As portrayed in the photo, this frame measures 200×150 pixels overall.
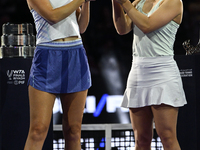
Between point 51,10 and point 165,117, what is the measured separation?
41.3 inches

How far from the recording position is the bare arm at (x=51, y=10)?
6.48ft

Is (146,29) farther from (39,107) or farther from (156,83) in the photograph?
(39,107)

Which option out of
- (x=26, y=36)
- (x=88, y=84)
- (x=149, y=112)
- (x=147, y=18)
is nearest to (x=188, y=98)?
(x=149, y=112)

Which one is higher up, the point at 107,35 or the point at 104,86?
the point at 107,35

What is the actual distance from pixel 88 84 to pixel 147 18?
63 centimetres

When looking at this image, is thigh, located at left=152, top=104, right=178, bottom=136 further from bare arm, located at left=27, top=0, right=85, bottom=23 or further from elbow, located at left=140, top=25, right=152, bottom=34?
bare arm, located at left=27, top=0, right=85, bottom=23

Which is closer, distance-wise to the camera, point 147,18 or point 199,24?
point 147,18

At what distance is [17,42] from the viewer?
304cm

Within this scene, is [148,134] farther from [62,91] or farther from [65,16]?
[65,16]

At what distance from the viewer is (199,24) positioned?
4148 mm

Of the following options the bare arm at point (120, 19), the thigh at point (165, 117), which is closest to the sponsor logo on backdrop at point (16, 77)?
the bare arm at point (120, 19)

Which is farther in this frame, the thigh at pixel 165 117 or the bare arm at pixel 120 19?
the bare arm at pixel 120 19

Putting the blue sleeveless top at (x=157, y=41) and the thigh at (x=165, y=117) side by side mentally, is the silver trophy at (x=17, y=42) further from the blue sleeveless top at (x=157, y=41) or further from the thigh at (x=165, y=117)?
the thigh at (x=165, y=117)

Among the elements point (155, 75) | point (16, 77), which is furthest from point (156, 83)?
point (16, 77)
